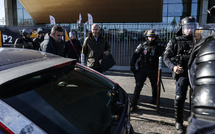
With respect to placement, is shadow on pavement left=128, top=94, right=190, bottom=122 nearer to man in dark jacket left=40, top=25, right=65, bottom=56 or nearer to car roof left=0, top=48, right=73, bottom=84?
man in dark jacket left=40, top=25, right=65, bottom=56

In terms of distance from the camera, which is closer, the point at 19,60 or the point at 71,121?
the point at 71,121

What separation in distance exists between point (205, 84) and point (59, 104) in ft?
3.73

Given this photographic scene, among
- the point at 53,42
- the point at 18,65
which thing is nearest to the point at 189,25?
the point at 53,42

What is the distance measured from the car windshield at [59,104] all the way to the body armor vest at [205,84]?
2.40 ft

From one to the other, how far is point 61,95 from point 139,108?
285 centimetres

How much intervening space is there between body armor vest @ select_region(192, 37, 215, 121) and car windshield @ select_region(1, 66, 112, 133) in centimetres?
73

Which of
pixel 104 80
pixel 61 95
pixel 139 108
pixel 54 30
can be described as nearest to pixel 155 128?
pixel 139 108

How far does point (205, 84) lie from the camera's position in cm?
96

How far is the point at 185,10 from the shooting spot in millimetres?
17859

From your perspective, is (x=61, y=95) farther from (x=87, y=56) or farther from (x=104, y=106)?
(x=87, y=56)

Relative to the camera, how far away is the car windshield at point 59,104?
121 cm

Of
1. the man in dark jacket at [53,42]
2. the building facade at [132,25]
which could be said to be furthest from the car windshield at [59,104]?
the building facade at [132,25]

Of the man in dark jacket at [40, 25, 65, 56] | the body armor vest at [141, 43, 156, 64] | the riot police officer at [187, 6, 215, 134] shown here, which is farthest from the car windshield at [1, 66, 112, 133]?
the body armor vest at [141, 43, 156, 64]

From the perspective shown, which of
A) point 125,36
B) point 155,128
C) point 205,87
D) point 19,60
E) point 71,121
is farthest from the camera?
point 125,36
